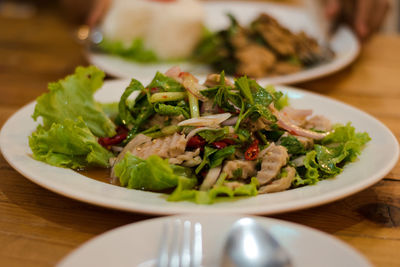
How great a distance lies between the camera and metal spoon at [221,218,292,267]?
133 cm

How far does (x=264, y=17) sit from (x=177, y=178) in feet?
8.70

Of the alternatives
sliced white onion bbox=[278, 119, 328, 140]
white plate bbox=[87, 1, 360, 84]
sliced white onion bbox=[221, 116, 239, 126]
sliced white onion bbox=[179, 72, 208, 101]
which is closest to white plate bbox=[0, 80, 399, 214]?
sliced white onion bbox=[278, 119, 328, 140]

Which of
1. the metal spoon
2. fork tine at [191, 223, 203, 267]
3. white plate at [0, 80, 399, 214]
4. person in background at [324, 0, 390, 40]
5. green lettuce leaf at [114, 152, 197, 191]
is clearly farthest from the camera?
person in background at [324, 0, 390, 40]

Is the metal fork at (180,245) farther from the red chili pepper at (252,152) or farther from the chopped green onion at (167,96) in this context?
the chopped green onion at (167,96)

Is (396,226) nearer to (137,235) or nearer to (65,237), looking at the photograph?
(137,235)

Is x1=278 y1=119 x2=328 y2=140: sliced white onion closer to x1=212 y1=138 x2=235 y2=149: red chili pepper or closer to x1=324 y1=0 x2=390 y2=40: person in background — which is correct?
x1=212 y1=138 x2=235 y2=149: red chili pepper

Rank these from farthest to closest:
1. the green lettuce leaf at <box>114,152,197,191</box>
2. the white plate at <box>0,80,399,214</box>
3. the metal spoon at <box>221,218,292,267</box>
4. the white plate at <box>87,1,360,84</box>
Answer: the white plate at <box>87,1,360,84</box>
the green lettuce leaf at <box>114,152,197,191</box>
the white plate at <box>0,80,399,214</box>
the metal spoon at <box>221,218,292,267</box>

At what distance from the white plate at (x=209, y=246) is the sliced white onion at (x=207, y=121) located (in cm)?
64

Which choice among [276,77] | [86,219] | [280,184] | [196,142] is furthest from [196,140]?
[276,77]

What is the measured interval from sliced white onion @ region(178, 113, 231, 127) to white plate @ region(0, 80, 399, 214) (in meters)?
0.42

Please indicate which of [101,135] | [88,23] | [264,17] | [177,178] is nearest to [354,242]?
[177,178]

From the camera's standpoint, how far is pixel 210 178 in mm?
1999

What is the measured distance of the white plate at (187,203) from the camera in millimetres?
1708

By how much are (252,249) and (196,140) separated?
0.84 metres
